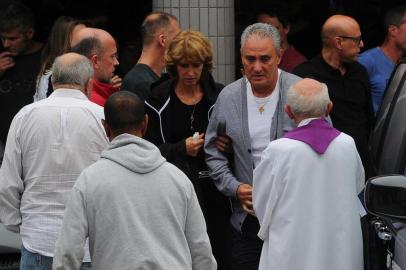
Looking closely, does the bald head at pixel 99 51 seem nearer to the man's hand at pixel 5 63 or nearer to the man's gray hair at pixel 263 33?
the man's gray hair at pixel 263 33

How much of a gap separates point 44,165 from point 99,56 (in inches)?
56.6

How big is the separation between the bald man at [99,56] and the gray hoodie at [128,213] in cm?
208

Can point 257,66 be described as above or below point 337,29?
below

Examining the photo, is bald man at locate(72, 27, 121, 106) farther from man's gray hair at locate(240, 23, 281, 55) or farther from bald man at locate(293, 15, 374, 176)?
bald man at locate(293, 15, 374, 176)

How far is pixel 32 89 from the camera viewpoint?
30.8ft

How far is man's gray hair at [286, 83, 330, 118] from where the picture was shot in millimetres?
6504

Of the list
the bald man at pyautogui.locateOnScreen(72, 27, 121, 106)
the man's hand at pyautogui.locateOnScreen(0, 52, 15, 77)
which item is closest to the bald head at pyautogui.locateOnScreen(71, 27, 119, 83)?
the bald man at pyautogui.locateOnScreen(72, 27, 121, 106)

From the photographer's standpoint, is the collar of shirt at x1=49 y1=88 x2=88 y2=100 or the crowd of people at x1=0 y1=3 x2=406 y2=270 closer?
the crowd of people at x1=0 y1=3 x2=406 y2=270

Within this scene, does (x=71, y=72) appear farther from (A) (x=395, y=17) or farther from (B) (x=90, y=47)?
(A) (x=395, y=17)

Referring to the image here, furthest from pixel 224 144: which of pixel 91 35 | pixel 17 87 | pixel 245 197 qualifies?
pixel 17 87

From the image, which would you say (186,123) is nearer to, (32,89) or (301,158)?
(301,158)

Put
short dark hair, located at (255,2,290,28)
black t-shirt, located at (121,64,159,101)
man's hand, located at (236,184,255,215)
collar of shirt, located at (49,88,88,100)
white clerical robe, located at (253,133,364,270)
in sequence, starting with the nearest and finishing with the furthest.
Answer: white clerical robe, located at (253,133,364,270), collar of shirt, located at (49,88,88,100), man's hand, located at (236,184,255,215), black t-shirt, located at (121,64,159,101), short dark hair, located at (255,2,290,28)

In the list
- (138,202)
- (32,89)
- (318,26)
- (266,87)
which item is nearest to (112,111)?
(138,202)

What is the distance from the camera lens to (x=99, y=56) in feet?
25.6
